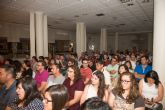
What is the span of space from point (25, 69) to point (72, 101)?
2981mm

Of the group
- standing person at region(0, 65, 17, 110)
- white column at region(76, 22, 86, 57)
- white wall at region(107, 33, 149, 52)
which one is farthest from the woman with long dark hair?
white wall at region(107, 33, 149, 52)

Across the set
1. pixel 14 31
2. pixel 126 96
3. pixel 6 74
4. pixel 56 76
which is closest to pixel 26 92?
pixel 6 74

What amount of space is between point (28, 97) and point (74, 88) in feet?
3.52

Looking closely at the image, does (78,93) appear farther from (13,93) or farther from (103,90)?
(13,93)

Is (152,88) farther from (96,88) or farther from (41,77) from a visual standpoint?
(41,77)

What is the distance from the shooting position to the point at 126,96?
2469mm

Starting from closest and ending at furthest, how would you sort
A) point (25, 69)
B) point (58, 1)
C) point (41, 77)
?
point (41, 77), point (25, 69), point (58, 1)

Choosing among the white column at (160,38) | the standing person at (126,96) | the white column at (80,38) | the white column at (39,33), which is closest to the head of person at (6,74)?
the standing person at (126,96)

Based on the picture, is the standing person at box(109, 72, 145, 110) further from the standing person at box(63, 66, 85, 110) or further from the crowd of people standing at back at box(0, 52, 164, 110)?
the standing person at box(63, 66, 85, 110)

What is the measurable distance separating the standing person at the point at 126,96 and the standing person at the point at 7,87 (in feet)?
4.73

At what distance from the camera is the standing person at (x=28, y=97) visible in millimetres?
2066

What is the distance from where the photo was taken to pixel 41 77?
4145 millimetres

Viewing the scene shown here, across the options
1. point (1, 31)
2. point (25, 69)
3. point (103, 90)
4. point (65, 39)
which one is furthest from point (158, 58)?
point (65, 39)

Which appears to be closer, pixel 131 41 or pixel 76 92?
pixel 76 92
